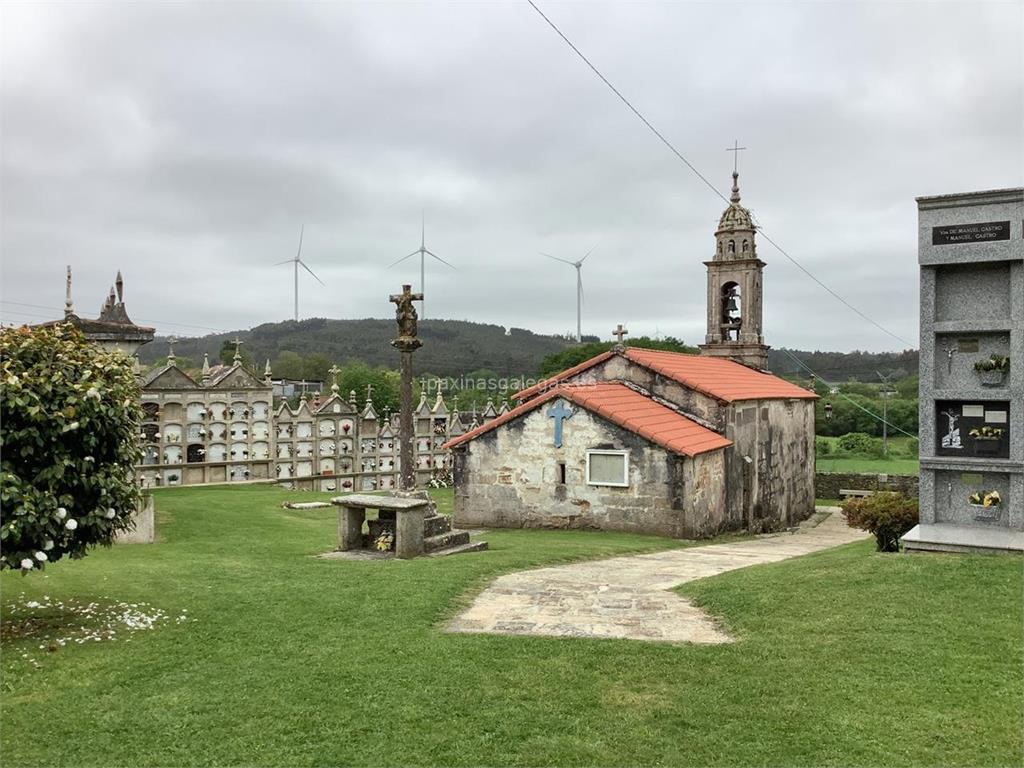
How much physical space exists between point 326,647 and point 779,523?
65.4ft

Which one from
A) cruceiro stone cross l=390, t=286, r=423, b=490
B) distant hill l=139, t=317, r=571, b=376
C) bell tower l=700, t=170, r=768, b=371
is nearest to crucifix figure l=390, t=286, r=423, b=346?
cruceiro stone cross l=390, t=286, r=423, b=490

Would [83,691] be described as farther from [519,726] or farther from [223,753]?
[519,726]

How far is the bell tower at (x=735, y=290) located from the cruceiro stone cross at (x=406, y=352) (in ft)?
56.0

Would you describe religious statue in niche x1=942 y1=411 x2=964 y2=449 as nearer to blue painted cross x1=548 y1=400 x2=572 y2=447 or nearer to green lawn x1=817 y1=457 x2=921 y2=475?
blue painted cross x1=548 y1=400 x2=572 y2=447

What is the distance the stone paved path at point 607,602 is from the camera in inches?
316

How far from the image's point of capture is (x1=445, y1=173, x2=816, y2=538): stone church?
17.7 metres

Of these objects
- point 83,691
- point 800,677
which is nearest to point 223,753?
point 83,691

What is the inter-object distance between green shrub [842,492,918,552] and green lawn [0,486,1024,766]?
66.9 inches

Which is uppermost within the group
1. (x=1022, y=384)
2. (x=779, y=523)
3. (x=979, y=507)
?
(x=1022, y=384)

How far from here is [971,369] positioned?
10.6 metres

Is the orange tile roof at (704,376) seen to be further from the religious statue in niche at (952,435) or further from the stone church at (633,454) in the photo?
the religious statue in niche at (952,435)

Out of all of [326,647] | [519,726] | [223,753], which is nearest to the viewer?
[223,753]

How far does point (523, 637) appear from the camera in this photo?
761 centimetres

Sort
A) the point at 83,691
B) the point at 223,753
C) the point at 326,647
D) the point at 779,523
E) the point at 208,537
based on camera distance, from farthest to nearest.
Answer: the point at 779,523, the point at 208,537, the point at 326,647, the point at 83,691, the point at 223,753
